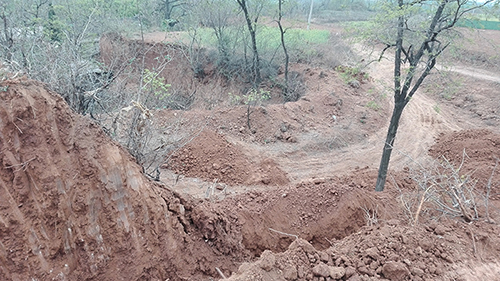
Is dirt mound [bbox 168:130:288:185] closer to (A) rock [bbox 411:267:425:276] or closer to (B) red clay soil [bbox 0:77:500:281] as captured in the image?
(B) red clay soil [bbox 0:77:500:281]

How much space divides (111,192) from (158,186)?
83 cm

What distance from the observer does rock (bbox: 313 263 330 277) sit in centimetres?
304

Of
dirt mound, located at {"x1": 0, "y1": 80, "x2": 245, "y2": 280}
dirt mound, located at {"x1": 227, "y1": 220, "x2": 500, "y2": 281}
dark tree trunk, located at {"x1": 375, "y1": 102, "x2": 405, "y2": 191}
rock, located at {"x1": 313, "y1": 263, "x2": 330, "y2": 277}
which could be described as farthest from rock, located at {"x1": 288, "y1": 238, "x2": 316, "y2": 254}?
dark tree trunk, located at {"x1": 375, "y1": 102, "x2": 405, "y2": 191}

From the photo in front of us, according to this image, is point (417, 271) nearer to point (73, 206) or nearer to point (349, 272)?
point (349, 272)

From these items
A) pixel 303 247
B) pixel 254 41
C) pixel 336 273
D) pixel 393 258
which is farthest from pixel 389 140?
pixel 254 41

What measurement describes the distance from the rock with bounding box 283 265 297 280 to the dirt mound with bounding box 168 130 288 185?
493 centimetres

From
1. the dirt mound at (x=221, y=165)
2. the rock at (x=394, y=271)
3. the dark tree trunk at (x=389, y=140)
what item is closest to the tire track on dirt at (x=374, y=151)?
the dirt mound at (x=221, y=165)

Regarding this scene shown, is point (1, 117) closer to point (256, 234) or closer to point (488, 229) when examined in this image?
point (256, 234)

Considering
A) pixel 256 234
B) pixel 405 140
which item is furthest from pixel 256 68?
pixel 256 234

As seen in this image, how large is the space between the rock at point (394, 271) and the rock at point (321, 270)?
1.96ft

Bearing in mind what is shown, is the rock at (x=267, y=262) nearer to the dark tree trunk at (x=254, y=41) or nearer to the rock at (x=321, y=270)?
the rock at (x=321, y=270)

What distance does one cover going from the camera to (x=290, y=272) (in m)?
3.02

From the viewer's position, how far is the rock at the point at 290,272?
301 cm

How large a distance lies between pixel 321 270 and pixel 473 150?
865 centimetres
